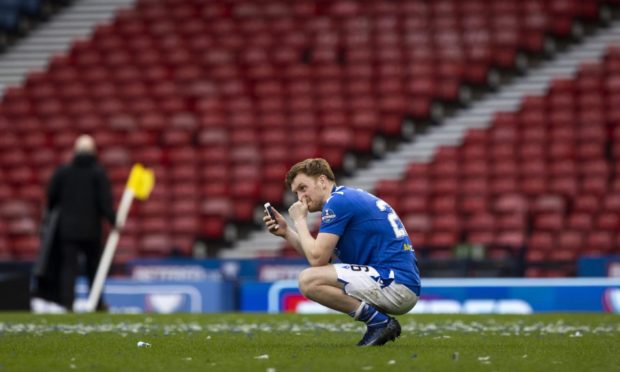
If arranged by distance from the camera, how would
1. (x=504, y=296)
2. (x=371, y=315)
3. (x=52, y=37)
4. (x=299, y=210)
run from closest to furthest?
(x=371, y=315) < (x=299, y=210) < (x=504, y=296) < (x=52, y=37)

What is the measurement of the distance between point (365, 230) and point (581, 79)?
14.6 m

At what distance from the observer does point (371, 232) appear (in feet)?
27.1

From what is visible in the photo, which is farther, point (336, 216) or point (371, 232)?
point (371, 232)

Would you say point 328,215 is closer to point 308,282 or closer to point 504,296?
point 308,282

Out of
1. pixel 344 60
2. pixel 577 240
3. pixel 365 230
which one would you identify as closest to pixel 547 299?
pixel 577 240

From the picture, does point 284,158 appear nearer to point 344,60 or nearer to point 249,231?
point 249,231

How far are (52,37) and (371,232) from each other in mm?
20567

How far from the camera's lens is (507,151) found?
20656 millimetres

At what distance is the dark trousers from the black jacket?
129 mm

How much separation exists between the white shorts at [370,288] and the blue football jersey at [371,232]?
0.05 meters

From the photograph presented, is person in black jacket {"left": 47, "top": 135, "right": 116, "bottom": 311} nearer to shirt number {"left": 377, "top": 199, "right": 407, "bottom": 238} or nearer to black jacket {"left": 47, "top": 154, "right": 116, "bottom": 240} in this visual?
black jacket {"left": 47, "top": 154, "right": 116, "bottom": 240}

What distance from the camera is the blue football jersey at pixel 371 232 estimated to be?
26.8ft

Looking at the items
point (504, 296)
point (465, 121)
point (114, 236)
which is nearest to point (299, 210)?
point (504, 296)

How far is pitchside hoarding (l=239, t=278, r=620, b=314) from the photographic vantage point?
1491cm
